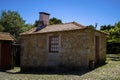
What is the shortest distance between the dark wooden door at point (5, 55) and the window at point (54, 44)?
616 centimetres

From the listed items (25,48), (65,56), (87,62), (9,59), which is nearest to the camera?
(87,62)

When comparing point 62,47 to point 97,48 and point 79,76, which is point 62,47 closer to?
point 97,48

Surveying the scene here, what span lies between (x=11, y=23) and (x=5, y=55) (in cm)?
1781

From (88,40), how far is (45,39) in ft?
14.5

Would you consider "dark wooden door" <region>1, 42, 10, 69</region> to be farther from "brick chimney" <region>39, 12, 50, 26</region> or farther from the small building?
"brick chimney" <region>39, 12, 50, 26</region>

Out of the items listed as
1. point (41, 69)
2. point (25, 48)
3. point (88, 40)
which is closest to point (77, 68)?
point (88, 40)

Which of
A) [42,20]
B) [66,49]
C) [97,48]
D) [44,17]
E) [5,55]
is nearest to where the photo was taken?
[66,49]

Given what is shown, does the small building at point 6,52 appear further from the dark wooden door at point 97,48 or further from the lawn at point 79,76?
the dark wooden door at point 97,48

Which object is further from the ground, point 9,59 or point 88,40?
point 88,40

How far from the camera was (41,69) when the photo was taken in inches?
701

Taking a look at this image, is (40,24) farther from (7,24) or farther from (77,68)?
(7,24)

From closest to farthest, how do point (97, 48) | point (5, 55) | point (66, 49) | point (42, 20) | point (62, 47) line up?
point (66, 49), point (62, 47), point (97, 48), point (42, 20), point (5, 55)

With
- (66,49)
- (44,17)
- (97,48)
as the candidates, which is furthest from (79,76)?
(44,17)

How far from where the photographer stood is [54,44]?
55.9 ft
